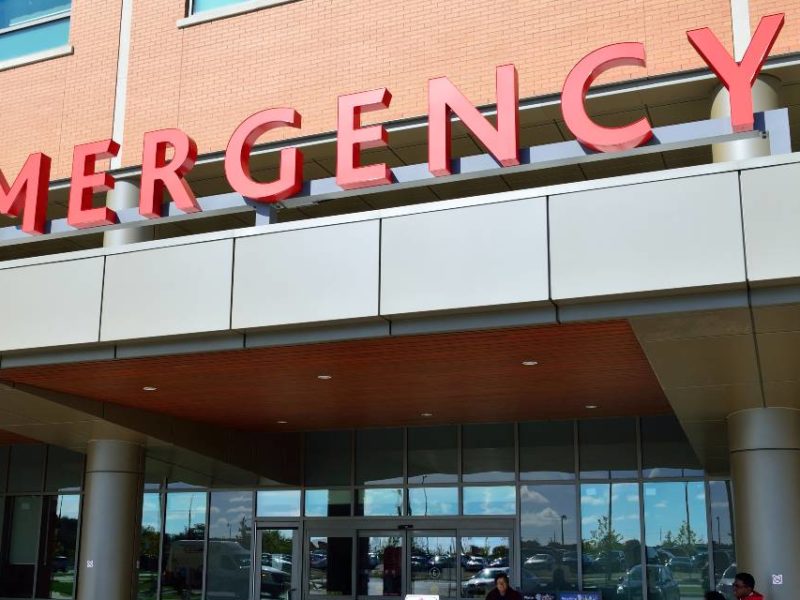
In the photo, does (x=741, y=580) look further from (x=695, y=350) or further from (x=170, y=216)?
(x=170, y=216)

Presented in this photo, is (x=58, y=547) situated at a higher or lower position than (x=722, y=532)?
lower

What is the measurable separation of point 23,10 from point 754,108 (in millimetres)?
15185

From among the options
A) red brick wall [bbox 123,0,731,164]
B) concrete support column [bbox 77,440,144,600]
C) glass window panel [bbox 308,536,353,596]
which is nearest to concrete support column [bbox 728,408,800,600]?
red brick wall [bbox 123,0,731,164]

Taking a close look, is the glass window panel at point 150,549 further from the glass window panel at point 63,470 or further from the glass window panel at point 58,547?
the glass window panel at point 63,470

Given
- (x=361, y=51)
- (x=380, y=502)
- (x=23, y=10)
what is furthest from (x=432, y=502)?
(x=23, y=10)

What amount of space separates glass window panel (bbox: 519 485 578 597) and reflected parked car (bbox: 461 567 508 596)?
625 mm

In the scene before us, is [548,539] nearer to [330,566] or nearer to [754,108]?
[330,566]

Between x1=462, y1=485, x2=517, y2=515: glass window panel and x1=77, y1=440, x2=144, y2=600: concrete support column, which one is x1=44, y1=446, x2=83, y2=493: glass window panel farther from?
x1=462, y1=485, x2=517, y2=515: glass window panel

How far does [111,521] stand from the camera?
758 inches

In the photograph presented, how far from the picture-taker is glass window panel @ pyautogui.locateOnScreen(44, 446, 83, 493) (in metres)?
25.9

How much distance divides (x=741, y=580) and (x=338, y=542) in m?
11.1

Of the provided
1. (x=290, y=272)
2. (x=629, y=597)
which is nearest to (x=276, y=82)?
(x=290, y=272)

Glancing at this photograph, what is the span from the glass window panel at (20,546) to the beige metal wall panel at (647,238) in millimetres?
19179

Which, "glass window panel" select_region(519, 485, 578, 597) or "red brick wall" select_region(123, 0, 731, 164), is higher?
"red brick wall" select_region(123, 0, 731, 164)
